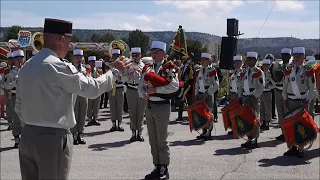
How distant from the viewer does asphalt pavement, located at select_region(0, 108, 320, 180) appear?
23.2ft

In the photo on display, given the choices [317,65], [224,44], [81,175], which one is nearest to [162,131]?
[81,175]

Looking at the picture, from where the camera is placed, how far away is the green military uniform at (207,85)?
10.2 metres

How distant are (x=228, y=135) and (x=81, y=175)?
5.08 meters

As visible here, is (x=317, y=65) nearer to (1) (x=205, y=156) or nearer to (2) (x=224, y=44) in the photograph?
(1) (x=205, y=156)

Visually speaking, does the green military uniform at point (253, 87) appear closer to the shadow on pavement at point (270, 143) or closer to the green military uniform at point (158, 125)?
the shadow on pavement at point (270, 143)

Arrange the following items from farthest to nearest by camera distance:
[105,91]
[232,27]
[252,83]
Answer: [232,27] < [252,83] < [105,91]

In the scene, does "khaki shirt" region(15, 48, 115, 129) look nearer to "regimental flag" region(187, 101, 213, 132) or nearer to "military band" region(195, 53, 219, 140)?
"regimental flag" region(187, 101, 213, 132)

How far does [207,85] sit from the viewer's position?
1030 cm

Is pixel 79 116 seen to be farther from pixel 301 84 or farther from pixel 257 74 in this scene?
pixel 301 84

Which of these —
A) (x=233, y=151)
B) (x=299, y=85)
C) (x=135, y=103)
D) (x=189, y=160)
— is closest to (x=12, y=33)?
(x=135, y=103)

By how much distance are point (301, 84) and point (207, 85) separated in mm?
2484

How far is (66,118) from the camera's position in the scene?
3697 mm

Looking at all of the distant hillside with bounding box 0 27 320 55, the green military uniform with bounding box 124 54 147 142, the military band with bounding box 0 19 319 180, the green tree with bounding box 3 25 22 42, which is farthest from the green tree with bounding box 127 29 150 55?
the green military uniform with bounding box 124 54 147 142

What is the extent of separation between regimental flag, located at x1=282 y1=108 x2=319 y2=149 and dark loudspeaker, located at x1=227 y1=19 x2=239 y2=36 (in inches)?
317
